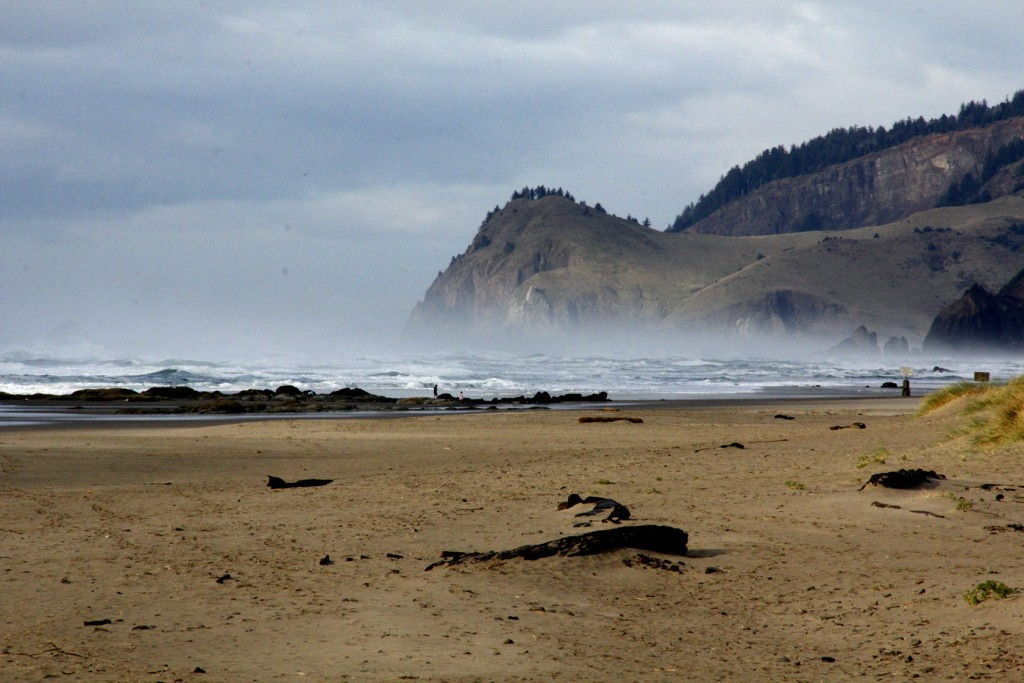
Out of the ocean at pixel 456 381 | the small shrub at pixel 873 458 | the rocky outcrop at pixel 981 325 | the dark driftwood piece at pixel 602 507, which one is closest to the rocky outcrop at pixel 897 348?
the rocky outcrop at pixel 981 325

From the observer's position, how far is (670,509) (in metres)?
11.1

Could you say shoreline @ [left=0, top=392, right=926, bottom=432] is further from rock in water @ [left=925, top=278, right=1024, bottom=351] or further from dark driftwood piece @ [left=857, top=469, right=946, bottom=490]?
rock in water @ [left=925, top=278, right=1024, bottom=351]

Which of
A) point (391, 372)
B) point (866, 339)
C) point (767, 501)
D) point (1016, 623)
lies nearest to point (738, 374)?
point (391, 372)

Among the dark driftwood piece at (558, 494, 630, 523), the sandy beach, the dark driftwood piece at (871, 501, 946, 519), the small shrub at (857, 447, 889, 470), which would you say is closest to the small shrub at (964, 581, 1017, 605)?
the sandy beach

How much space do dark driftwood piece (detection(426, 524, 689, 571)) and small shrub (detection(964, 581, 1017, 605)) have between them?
7.67 ft

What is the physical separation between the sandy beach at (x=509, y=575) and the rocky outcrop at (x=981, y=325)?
147m

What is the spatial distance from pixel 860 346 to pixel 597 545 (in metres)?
155

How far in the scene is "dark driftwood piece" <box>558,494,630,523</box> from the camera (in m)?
10.2

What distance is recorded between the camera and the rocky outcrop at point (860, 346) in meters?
151

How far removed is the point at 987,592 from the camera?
7352 millimetres

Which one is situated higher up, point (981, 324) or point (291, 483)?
point (981, 324)

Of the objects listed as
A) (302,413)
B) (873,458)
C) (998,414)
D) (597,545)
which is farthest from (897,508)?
(302,413)

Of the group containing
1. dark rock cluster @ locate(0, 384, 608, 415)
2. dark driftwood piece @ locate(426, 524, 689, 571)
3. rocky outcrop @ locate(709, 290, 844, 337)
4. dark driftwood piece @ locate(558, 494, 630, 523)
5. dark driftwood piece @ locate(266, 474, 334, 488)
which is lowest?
dark driftwood piece @ locate(426, 524, 689, 571)

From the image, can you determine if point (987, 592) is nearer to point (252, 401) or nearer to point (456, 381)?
point (252, 401)
